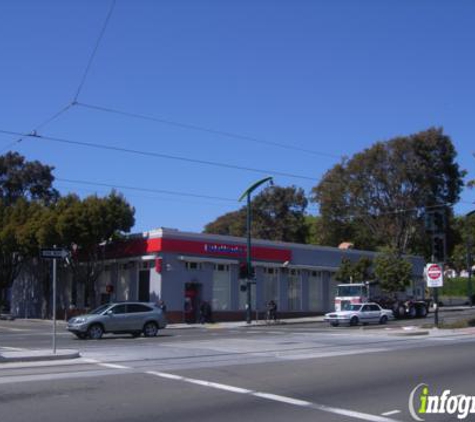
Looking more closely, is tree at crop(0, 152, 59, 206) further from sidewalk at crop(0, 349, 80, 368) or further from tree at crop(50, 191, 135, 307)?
sidewalk at crop(0, 349, 80, 368)

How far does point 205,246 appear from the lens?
43.4 metres

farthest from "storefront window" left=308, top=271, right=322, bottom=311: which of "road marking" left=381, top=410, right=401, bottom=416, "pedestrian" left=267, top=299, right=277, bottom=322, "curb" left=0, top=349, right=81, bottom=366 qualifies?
"road marking" left=381, top=410, right=401, bottom=416

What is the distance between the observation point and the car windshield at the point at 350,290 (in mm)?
41812

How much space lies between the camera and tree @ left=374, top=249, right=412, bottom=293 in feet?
161

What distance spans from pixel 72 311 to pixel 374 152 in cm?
2935

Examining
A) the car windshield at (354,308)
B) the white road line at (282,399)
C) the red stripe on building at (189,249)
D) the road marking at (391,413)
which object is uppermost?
the red stripe on building at (189,249)

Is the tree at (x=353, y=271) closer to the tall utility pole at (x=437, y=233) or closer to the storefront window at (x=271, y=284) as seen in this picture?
the storefront window at (x=271, y=284)

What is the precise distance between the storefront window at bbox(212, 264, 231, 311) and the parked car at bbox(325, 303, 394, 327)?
341 inches

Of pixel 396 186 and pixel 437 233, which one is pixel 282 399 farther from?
pixel 396 186

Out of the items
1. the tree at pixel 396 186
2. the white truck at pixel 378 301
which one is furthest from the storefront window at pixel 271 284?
the tree at pixel 396 186

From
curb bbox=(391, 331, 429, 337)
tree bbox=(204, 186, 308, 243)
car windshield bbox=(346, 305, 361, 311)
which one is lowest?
curb bbox=(391, 331, 429, 337)

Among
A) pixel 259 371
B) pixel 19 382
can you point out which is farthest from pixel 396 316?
pixel 19 382

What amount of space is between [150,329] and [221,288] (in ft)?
51.8

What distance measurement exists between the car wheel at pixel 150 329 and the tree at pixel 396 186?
33088mm
